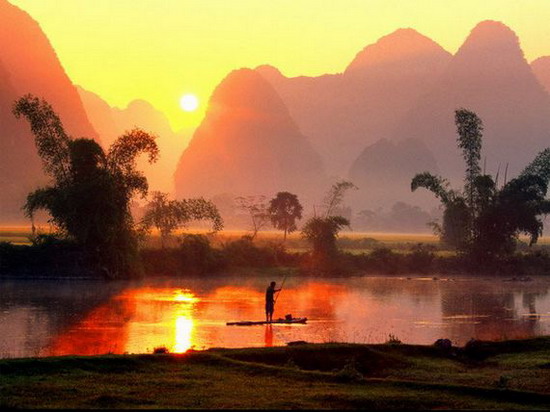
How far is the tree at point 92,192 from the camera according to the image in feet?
171

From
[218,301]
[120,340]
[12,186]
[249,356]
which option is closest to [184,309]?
[218,301]

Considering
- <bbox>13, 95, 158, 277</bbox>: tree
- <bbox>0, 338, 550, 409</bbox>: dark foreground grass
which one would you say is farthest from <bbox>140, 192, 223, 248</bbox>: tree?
<bbox>0, 338, 550, 409</bbox>: dark foreground grass

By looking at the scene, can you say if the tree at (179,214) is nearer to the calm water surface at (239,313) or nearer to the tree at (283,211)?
the calm water surface at (239,313)

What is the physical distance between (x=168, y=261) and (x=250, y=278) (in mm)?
5395

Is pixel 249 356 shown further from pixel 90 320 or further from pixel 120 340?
pixel 90 320

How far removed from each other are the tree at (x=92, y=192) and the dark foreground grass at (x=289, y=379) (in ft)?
109

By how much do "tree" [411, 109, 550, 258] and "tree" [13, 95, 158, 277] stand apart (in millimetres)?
21375

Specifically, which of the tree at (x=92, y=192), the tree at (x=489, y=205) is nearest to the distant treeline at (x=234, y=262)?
the tree at (x=92, y=192)

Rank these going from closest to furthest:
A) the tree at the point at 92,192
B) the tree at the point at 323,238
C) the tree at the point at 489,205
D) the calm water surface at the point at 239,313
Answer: the calm water surface at the point at 239,313 → the tree at the point at 92,192 → the tree at the point at 323,238 → the tree at the point at 489,205

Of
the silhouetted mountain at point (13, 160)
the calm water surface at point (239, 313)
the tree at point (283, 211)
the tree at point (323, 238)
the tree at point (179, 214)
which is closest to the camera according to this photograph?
the calm water surface at point (239, 313)

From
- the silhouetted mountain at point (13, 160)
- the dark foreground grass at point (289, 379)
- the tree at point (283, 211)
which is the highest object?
the silhouetted mountain at point (13, 160)

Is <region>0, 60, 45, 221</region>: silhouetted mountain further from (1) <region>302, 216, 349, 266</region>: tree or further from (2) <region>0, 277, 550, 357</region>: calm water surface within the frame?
(2) <region>0, 277, 550, 357</region>: calm water surface

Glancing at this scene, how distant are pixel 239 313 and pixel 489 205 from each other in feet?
113

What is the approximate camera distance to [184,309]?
3588cm
